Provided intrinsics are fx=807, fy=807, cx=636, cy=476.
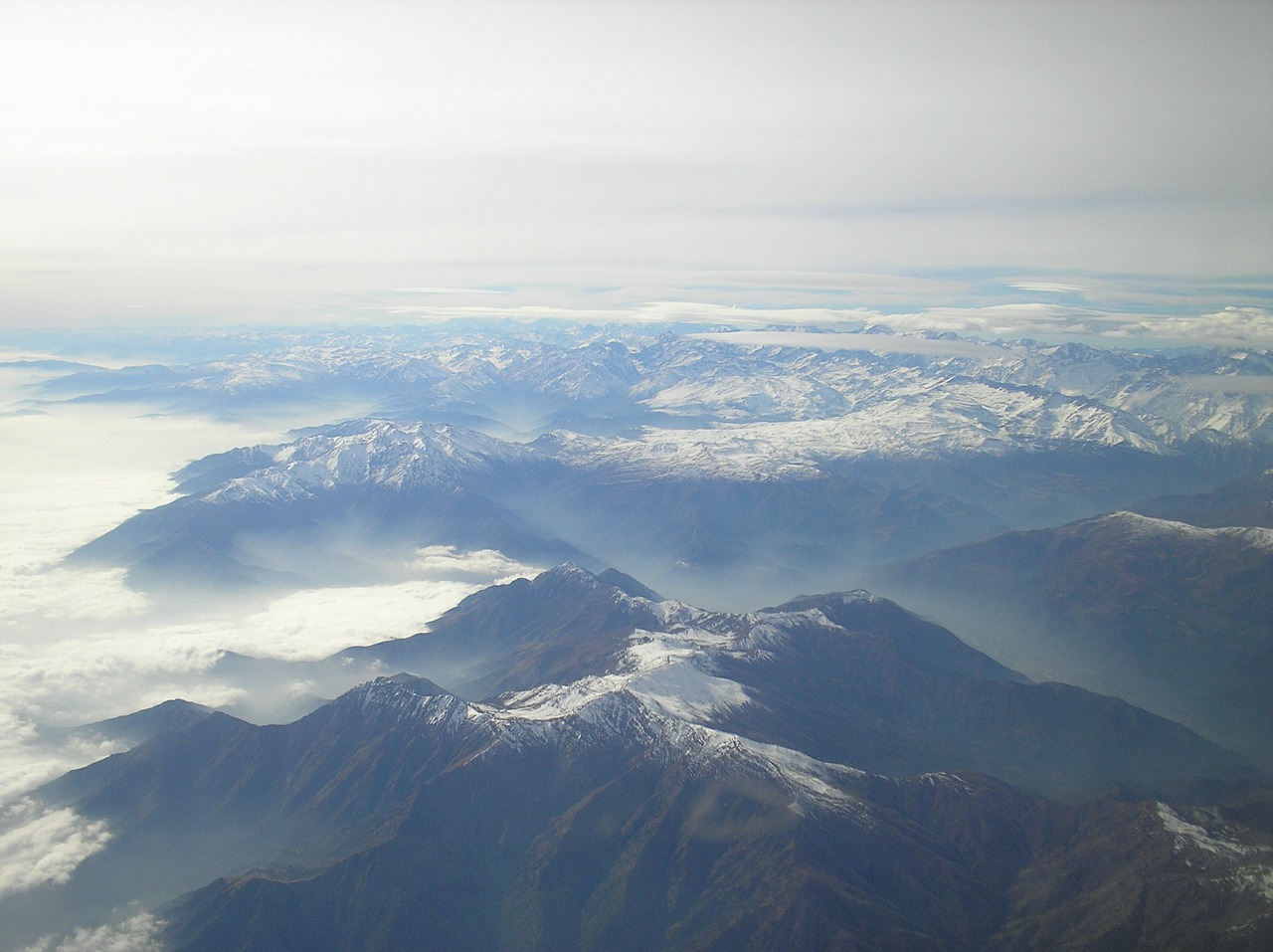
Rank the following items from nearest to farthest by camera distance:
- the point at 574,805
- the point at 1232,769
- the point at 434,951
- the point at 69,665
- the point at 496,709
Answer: the point at 434,951 → the point at 574,805 → the point at 496,709 → the point at 1232,769 → the point at 69,665

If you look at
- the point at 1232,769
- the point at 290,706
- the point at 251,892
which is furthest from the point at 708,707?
the point at 1232,769

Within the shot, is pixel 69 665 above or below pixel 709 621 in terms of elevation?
below

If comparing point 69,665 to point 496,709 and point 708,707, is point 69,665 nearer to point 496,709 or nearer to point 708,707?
point 496,709

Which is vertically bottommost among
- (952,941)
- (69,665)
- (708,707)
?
(69,665)

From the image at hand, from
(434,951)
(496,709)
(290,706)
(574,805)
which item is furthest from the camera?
(290,706)

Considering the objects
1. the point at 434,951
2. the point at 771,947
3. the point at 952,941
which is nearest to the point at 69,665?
the point at 434,951

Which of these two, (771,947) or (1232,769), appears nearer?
(771,947)
